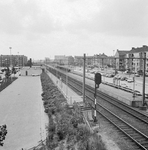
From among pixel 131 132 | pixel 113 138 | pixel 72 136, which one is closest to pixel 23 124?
pixel 72 136

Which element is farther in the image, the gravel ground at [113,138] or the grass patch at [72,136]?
the gravel ground at [113,138]

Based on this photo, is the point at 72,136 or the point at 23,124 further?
the point at 23,124

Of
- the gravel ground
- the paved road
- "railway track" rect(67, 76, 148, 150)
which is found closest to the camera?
the gravel ground

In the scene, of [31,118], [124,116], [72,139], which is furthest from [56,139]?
[124,116]

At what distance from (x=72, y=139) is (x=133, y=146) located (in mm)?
2805

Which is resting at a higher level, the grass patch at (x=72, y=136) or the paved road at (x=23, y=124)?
the grass patch at (x=72, y=136)

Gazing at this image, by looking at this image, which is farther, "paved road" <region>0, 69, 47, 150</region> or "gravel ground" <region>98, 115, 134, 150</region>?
"paved road" <region>0, 69, 47, 150</region>

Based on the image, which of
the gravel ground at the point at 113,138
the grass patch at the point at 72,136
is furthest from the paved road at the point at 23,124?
the gravel ground at the point at 113,138

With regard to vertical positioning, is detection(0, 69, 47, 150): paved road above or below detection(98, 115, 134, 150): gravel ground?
below

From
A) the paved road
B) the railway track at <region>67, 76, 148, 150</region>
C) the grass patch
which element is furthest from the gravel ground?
the paved road

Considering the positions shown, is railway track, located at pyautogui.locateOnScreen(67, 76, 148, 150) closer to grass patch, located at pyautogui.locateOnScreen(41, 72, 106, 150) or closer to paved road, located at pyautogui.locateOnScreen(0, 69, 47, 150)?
grass patch, located at pyautogui.locateOnScreen(41, 72, 106, 150)

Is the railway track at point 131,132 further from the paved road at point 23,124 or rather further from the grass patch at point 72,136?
the paved road at point 23,124

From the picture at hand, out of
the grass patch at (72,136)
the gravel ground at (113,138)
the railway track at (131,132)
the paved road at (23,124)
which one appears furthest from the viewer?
the paved road at (23,124)

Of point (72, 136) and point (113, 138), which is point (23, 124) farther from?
point (113, 138)
